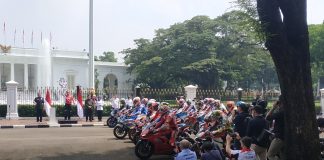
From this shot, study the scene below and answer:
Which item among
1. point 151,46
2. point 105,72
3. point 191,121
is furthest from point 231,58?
point 191,121

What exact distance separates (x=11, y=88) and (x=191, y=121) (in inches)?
564

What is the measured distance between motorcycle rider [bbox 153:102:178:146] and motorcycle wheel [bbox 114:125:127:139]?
14.4ft

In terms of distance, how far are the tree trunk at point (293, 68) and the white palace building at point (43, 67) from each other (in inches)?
1562

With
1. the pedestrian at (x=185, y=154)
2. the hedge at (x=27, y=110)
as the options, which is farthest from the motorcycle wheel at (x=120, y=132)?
the hedge at (x=27, y=110)

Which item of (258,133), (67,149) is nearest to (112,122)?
(67,149)

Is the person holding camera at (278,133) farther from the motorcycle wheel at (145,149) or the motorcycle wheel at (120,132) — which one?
the motorcycle wheel at (120,132)

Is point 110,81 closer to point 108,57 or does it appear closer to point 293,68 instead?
point 108,57

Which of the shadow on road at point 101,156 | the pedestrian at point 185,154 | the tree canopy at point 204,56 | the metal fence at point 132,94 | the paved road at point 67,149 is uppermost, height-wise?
the tree canopy at point 204,56

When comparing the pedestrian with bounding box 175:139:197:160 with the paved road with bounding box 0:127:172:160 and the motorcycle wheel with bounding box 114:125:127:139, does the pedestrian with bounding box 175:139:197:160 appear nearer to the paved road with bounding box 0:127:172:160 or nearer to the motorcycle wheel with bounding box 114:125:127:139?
the paved road with bounding box 0:127:172:160

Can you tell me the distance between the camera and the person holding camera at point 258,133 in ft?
27.2

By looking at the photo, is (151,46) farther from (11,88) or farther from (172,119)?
(172,119)

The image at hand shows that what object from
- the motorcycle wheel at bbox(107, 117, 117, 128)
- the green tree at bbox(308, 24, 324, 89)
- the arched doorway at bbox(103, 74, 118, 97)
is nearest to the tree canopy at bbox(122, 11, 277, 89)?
the green tree at bbox(308, 24, 324, 89)

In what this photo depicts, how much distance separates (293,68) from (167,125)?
356 cm

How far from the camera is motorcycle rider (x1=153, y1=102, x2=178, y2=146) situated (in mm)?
10820
